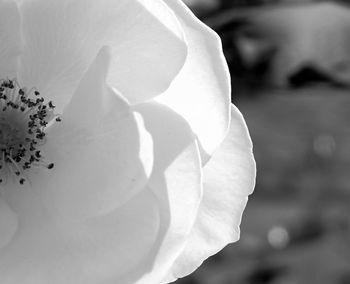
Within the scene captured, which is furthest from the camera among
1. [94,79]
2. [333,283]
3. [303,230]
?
[303,230]

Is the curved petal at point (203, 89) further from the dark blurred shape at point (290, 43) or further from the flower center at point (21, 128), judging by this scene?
the dark blurred shape at point (290, 43)

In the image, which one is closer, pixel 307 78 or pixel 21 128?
pixel 21 128

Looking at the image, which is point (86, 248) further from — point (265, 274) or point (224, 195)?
point (265, 274)

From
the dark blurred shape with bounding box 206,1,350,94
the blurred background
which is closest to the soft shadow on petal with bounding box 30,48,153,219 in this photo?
the blurred background

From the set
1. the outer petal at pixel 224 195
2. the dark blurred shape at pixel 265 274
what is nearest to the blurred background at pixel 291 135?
the dark blurred shape at pixel 265 274

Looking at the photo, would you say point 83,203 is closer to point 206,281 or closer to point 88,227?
point 88,227

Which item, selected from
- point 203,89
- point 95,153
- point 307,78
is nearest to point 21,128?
point 95,153

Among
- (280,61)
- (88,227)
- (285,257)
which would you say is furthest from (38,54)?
(280,61)
